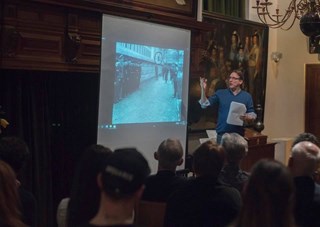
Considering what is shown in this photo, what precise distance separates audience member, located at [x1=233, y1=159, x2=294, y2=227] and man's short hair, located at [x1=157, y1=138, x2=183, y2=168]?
4.29 ft

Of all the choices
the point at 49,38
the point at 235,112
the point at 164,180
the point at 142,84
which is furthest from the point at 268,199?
the point at 235,112

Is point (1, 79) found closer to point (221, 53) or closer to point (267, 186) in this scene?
point (267, 186)

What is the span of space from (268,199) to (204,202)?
0.77m

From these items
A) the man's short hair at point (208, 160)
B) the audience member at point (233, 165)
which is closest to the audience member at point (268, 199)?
the man's short hair at point (208, 160)

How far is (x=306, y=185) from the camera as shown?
291cm

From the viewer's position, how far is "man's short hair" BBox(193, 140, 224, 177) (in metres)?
2.90

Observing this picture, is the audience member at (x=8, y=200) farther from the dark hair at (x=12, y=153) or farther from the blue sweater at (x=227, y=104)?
the blue sweater at (x=227, y=104)

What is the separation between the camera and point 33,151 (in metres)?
4.73

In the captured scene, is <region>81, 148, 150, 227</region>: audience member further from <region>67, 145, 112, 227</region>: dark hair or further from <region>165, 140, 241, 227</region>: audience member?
<region>165, 140, 241, 227</region>: audience member

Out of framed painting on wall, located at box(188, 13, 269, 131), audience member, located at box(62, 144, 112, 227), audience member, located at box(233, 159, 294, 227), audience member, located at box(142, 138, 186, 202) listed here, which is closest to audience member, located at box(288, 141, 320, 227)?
audience member, located at box(142, 138, 186, 202)

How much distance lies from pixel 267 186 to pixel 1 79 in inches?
119

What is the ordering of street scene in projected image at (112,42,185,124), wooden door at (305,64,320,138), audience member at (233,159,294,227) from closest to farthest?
1. audience member at (233,159,294,227)
2. street scene in projected image at (112,42,185,124)
3. wooden door at (305,64,320,138)

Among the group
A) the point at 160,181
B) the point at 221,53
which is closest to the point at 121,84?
the point at 160,181

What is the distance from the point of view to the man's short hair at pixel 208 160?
2.90 meters
